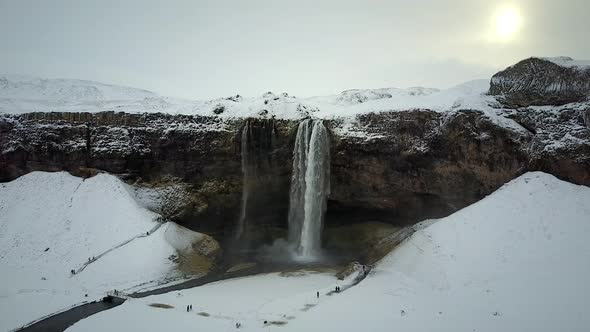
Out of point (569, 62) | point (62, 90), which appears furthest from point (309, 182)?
point (62, 90)

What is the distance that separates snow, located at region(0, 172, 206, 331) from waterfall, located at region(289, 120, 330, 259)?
8280 mm

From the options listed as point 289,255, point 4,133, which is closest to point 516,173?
point 289,255

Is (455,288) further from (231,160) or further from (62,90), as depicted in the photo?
(62,90)

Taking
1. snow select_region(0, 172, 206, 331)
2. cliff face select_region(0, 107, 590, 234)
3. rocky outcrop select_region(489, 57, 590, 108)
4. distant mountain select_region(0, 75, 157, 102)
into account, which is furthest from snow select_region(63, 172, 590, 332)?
distant mountain select_region(0, 75, 157, 102)

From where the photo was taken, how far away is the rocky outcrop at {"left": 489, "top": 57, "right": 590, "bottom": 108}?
2442 cm

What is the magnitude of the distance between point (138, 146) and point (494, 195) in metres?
27.4

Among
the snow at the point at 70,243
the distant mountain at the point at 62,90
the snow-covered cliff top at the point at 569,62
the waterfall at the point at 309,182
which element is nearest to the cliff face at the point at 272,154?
the snow-covered cliff top at the point at 569,62

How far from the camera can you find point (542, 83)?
26.0 metres

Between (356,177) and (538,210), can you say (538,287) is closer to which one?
(538,210)

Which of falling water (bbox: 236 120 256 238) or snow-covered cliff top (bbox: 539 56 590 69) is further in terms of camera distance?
falling water (bbox: 236 120 256 238)

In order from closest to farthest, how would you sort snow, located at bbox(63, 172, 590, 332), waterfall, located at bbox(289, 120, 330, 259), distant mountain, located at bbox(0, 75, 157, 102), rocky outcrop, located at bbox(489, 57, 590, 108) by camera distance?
snow, located at bbox(63, 172, 590, 332), rocky outcrop, located at bbox(489, 57, 590, 108), waterfall, located at bbox(289, 120, 330, 259), distant mountain, located at bbox(0, 75, 157, 102)

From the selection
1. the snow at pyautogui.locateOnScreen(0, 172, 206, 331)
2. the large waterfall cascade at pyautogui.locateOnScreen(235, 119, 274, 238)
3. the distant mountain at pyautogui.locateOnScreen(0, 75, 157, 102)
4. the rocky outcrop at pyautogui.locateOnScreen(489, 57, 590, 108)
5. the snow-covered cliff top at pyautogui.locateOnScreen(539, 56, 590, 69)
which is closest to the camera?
the snow at pyautogui.locateOnScreen(0, 172, 206, 331)

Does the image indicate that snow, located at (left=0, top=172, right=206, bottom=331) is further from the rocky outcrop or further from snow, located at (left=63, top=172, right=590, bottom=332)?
the rocky outcrop

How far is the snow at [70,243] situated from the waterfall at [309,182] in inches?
326
